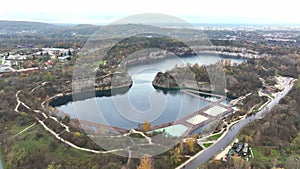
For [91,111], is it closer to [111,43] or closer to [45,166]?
[45,166]

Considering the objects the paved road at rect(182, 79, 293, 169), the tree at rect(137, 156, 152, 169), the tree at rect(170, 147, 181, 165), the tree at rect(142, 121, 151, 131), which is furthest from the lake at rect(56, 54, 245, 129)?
the tree at rect(137, 156, 152, 169)

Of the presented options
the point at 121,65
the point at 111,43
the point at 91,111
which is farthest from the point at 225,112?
the point at 111,43

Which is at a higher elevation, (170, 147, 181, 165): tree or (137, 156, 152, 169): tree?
(137, 156, 152, 169): tree

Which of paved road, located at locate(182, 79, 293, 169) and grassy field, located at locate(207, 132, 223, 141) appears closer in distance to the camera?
paved road, located at locate(182, 79, 293, 169)

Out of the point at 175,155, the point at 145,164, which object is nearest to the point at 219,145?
the point at 175,155

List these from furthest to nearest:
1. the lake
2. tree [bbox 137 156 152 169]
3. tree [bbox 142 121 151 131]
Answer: the lake → tree [bbox 142 121 151 131] → tree [bbox 137 156 152 169]

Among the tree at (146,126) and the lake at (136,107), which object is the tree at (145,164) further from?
the lake at (136,107)

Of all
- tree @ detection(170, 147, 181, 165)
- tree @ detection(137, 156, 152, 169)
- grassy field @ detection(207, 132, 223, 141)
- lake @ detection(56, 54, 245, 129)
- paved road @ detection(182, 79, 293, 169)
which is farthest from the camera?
lake @ detection(56, 54, 245, 129)

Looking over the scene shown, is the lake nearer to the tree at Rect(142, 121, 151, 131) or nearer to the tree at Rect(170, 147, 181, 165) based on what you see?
the tree at Rect(142, 121, 151, 131)
